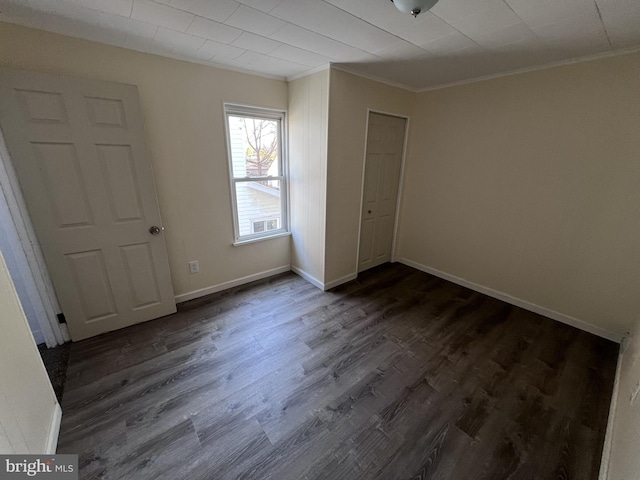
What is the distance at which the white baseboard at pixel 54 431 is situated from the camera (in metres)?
1.29

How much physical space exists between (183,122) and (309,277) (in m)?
2.10

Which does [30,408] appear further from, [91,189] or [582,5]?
[582,5]

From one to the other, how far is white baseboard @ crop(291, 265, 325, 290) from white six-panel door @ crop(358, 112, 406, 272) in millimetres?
701

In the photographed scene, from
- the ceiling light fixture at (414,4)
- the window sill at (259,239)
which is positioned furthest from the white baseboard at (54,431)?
the ceiling light fixture at (414,4)

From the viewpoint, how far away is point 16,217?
1.72m

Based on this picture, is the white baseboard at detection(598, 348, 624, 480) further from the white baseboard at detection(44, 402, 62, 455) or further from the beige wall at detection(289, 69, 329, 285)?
the white baseboard at detection(44, 402, 62, 455)

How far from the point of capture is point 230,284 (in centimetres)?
298

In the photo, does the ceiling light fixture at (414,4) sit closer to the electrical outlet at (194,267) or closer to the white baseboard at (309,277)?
the white baseboard at (309,277)

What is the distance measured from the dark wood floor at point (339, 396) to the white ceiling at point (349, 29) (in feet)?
7.53

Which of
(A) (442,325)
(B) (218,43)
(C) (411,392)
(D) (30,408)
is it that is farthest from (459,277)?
(D) (30,408)

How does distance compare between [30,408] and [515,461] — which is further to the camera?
[515,461]

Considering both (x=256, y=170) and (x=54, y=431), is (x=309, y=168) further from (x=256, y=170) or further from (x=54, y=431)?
(x=54, y=431)

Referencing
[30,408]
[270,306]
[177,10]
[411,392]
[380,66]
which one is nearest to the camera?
[30,408]

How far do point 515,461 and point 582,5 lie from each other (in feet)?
8.09
